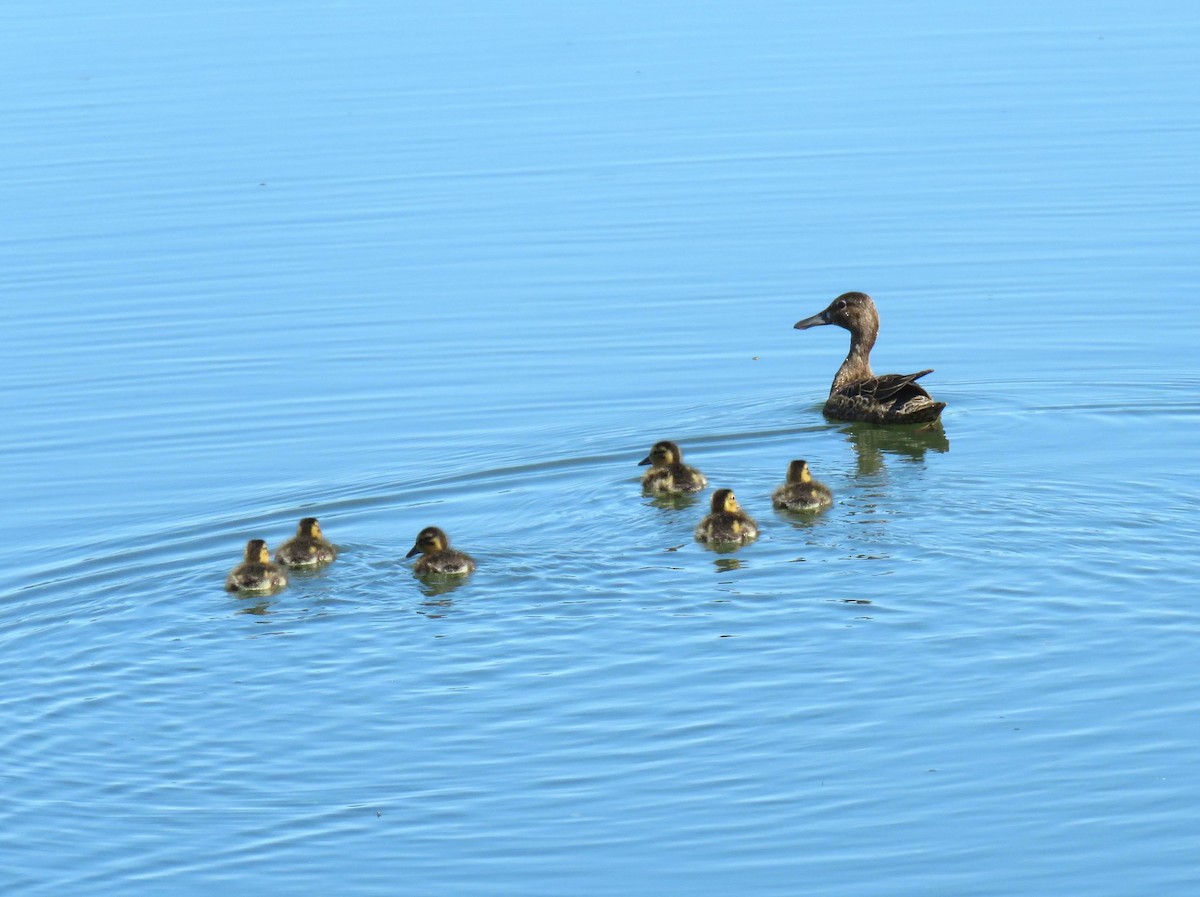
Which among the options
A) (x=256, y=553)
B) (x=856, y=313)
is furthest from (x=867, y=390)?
(x=256, y=553)

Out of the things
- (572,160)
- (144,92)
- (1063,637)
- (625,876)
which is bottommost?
(625,876)

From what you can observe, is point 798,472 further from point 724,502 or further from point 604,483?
point 604,483

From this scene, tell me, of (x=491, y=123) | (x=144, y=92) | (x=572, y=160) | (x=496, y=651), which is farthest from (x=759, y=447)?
(x=144, y=92)

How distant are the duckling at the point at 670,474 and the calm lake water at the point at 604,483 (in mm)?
171

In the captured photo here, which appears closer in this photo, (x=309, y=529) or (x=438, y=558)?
(x=438, y=558)

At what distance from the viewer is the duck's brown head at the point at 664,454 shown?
446 inches

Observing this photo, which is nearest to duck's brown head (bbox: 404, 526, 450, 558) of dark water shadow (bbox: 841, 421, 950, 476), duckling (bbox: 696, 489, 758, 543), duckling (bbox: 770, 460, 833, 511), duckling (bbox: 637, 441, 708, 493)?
duckling (bbox: 696, 489, 758, 543)

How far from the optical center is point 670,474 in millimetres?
11195

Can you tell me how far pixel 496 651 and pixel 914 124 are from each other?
13.8m

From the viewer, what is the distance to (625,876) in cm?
691

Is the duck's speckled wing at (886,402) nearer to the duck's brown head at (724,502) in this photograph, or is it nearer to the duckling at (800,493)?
the duckling at (800,493)

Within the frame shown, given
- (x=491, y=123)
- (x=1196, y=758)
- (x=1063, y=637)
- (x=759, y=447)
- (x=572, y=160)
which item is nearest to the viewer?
(x=1196, y=758)

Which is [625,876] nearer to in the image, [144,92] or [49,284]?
[49,284]

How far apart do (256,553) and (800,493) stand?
2854 millimetres
